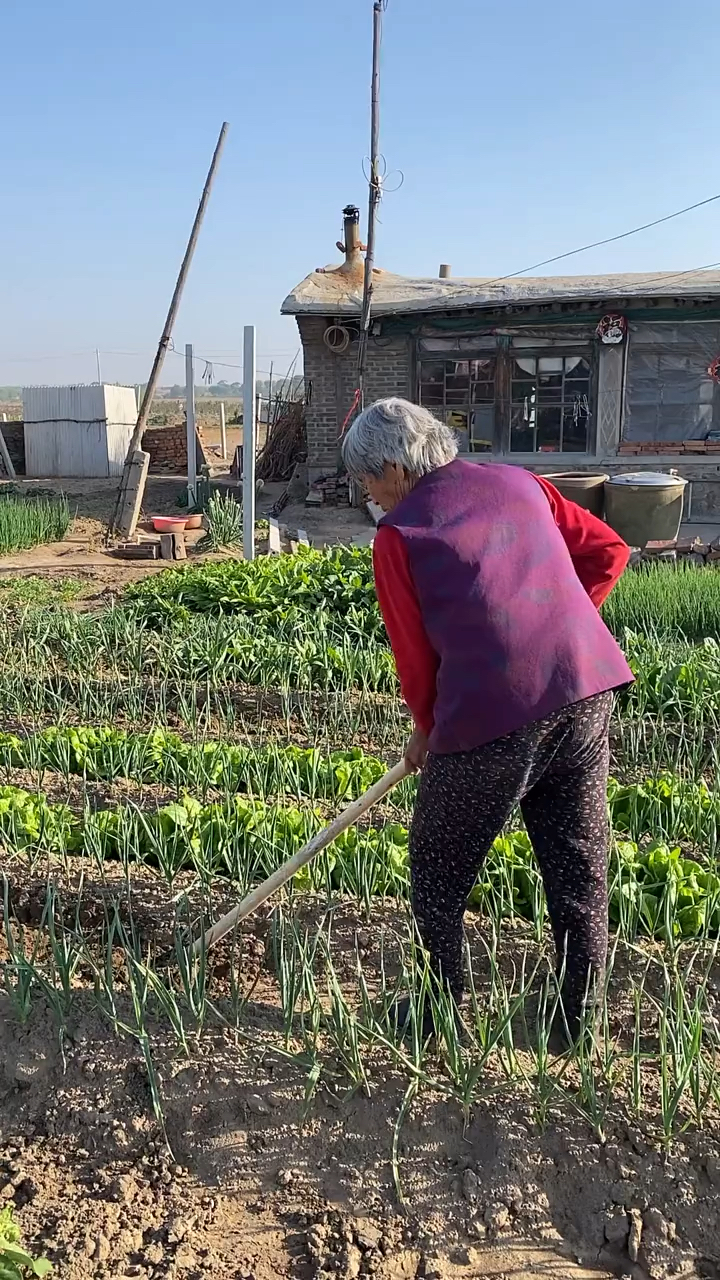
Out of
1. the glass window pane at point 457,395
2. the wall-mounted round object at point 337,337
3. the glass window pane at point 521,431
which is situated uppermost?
the wall-mounted round object at point 337,337

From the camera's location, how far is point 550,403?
40.8 ft

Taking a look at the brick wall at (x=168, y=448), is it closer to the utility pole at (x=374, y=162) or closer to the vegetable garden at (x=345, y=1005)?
the utility pole at (x=374, y=162)

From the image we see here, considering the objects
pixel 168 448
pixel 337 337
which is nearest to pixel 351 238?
pixel 337 337

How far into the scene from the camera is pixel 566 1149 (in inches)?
81.2

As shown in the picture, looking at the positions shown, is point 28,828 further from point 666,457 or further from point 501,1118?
point 666,457

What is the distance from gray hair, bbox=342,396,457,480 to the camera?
2033 mm

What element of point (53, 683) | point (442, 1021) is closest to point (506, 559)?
point (442, 1021)

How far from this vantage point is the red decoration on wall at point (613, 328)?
39.0 ft

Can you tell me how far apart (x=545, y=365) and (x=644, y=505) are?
149 inches

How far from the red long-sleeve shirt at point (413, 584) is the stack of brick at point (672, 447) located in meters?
10.1

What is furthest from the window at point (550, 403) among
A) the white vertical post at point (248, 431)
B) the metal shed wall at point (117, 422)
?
the metal shed wall at point (117, 422)

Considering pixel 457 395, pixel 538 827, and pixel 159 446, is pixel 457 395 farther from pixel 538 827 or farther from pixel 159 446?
pixel 538 827

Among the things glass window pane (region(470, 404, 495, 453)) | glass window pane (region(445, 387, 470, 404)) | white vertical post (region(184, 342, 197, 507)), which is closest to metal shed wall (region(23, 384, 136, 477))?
white vertical post (region(184, 342, 197, 507))

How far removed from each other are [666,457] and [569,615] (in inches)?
415
